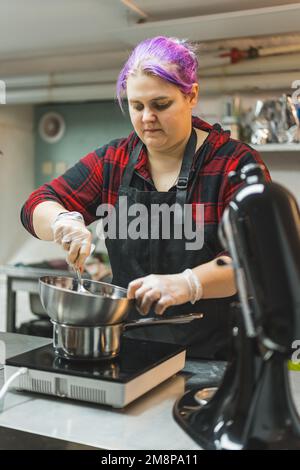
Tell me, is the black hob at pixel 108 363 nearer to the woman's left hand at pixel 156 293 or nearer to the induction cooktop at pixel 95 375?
the induction cooktop at pixel 95 375

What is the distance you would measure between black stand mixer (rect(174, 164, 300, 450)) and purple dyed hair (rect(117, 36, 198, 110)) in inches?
24.9

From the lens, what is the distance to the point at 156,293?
1.19m

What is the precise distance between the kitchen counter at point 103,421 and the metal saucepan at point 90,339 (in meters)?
0.11

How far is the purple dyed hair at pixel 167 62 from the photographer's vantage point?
1.53 meters

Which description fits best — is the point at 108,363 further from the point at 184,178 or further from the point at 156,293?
the point at 184,178

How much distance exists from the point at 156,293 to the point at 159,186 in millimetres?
639

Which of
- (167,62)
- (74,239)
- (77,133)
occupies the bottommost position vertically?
(74,239)

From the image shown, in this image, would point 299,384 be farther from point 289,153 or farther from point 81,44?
point 81,44

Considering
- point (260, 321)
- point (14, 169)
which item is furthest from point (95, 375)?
point (14, 169)

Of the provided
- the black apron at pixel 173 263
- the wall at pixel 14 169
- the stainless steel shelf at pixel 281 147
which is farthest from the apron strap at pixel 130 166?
the wall at pixel 14 169

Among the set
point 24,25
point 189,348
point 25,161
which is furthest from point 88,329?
point 25,161

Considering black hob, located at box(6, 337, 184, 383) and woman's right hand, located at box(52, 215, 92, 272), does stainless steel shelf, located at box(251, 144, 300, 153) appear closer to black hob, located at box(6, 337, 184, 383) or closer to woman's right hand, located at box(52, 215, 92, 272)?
woman's right hand, located at box(52, 215, 92, 272)

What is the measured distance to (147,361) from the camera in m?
1.24

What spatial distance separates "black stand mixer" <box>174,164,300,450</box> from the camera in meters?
0.90
